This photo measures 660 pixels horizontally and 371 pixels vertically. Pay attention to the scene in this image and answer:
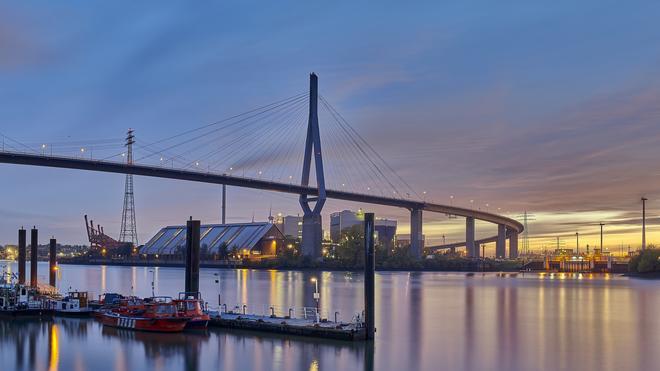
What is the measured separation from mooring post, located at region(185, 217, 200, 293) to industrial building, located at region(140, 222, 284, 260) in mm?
81448

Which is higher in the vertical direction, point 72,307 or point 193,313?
point 193,313

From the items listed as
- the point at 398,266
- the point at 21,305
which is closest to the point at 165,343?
the point at 21,305

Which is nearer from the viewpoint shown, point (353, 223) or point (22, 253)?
point (22, 253)

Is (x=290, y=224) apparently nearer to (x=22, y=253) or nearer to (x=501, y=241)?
(x=501, y=241)

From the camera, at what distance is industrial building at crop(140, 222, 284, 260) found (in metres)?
113

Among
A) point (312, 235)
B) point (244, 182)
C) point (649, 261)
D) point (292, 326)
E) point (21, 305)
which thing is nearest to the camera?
point (292, 326)

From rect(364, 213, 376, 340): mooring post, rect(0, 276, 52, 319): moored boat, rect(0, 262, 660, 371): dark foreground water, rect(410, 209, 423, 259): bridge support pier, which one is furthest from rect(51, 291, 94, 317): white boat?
rect(410, 209, 423, 259): bridge support pier

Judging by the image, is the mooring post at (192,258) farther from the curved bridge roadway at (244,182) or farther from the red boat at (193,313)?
the curved bridge roadway at (244,182)

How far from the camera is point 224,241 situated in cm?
12031

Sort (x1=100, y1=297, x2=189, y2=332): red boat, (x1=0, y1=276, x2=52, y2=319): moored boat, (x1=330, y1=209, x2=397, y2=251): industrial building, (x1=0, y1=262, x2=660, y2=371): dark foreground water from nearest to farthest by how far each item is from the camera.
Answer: (x1=0, y1=262, x2=660, y2=371): dark foreground water → (x1=100, y1=297, x2=189, y2=332): red boat → (x1=0, y1=276, x2=52, y2=319): moored boat → (x1=330, y1=209, x2=397, y2=251): industrial building

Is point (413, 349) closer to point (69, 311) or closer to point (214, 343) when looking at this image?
point (214, 343)

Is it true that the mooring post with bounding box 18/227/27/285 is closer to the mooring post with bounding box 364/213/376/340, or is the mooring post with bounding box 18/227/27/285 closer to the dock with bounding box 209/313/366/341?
the dock with bounding box 209/313/366/341

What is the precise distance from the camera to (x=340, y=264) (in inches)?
3452

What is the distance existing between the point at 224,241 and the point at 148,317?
95857mm
